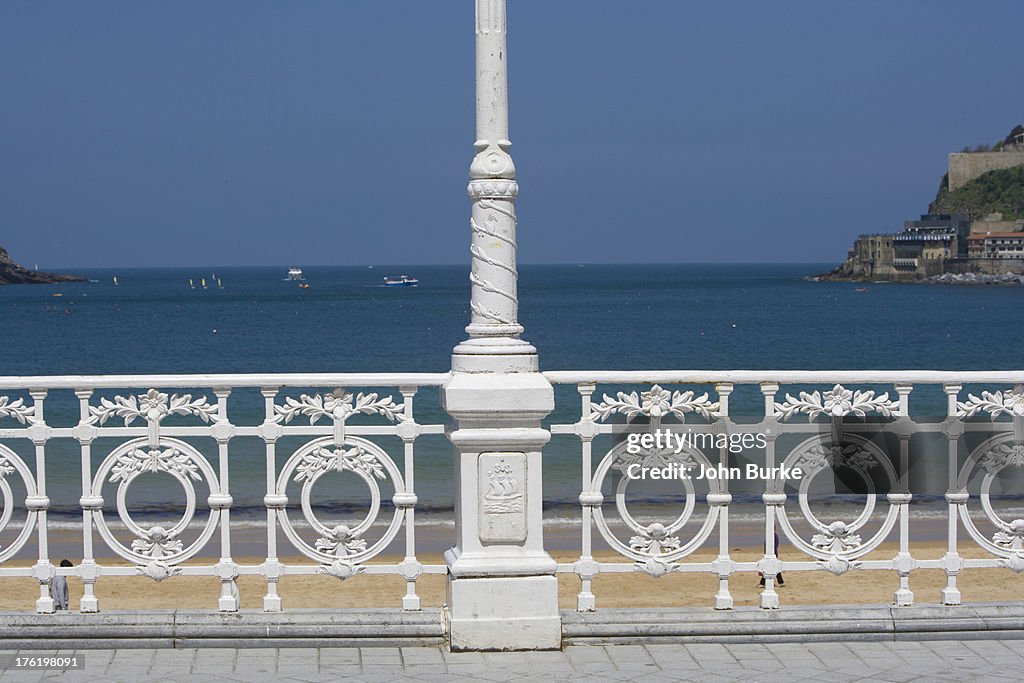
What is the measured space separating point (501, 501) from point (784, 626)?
4.62 feet

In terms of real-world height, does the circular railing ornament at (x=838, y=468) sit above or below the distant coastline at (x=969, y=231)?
below

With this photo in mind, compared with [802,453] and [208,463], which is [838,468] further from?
[208,463]

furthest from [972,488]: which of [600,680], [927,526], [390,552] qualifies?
[600,680]

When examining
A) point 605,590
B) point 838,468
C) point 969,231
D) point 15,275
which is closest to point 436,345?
point 605,590

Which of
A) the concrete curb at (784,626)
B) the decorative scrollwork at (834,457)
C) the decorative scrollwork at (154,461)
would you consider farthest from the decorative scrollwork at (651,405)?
the decorative scrollwork at (154,461)

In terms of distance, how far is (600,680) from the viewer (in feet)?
17.2

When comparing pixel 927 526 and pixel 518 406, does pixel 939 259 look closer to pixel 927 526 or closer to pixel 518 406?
pixel 927 526

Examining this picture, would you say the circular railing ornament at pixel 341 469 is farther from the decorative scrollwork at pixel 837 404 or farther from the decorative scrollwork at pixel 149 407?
the decorative scrollwork at pixel 837 404

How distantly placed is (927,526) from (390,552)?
7573mm

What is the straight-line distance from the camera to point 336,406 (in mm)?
5766

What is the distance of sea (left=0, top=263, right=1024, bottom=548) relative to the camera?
24250mm

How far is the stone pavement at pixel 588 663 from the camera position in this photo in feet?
17.4

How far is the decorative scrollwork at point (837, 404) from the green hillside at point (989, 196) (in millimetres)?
150070

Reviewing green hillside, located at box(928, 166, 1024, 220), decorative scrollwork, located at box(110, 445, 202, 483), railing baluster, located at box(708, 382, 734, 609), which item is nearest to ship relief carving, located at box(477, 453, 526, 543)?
railing baluster, located at box(708, 382, 734, 609)
